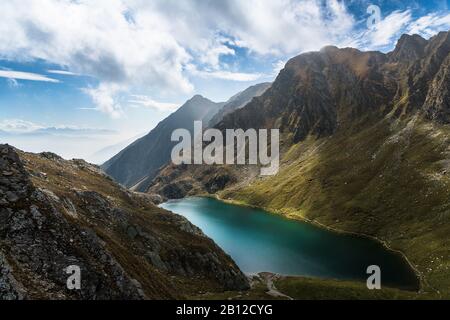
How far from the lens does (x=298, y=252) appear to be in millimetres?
114938

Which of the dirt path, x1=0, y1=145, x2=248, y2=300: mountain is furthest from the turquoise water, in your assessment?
x1=0, y1=145, x2=248, y2=300: mountain

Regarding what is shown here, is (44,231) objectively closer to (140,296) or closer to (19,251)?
(19,251)

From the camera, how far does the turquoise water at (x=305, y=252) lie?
95125 mm

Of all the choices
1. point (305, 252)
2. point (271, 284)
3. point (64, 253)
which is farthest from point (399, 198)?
point (64, 253)

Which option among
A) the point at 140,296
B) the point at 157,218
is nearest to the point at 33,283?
the point at 140,296

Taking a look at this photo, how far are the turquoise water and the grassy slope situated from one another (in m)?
6.14

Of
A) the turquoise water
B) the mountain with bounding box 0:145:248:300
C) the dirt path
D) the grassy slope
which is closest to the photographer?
the mountain with bounding box 0:145:248:300

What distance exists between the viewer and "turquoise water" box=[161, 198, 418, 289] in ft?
312

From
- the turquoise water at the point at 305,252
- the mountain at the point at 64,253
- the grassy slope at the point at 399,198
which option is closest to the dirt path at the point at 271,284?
the turquoise water at the point at 305,252

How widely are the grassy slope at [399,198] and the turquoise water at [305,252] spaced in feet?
20.1

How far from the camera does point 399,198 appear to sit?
140625mm

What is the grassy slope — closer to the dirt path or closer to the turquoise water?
the turquoise water
